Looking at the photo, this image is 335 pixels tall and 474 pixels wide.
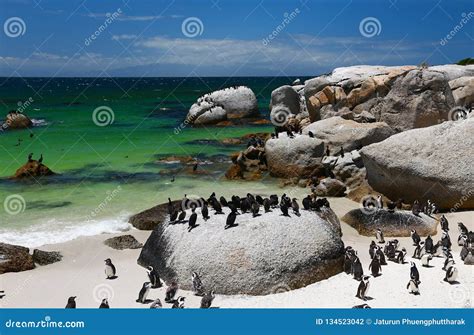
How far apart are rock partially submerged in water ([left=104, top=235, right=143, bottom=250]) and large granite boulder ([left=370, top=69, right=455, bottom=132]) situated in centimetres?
1603

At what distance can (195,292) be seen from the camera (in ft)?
38.7

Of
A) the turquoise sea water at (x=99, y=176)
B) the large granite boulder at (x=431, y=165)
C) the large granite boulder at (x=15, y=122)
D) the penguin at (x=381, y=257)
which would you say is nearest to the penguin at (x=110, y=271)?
the turquoise sea water at (x=99, y=176)

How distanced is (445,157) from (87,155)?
23.4 meters

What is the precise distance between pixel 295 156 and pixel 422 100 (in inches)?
275

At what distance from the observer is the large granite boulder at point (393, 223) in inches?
629

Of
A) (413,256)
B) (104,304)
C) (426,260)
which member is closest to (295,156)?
(413,256)

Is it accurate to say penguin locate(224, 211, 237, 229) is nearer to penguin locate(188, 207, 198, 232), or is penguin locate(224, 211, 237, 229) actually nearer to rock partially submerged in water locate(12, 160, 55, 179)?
penguin locate(188, 207, 198, 232)

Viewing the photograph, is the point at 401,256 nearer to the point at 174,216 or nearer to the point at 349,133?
the point at 174,216

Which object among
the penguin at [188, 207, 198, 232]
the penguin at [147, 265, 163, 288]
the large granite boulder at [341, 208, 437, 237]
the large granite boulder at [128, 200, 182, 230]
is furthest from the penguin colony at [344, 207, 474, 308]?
the large granite boulder at [128, 200, 182, 230]

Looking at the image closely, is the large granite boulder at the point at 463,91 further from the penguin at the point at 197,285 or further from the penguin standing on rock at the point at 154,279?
the penguin standing on rock at the point at 154,279

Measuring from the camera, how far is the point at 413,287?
11.5 metres

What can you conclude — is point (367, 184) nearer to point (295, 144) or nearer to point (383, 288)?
point (295, 144)

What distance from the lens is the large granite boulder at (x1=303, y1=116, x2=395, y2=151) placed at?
80.6 ft
